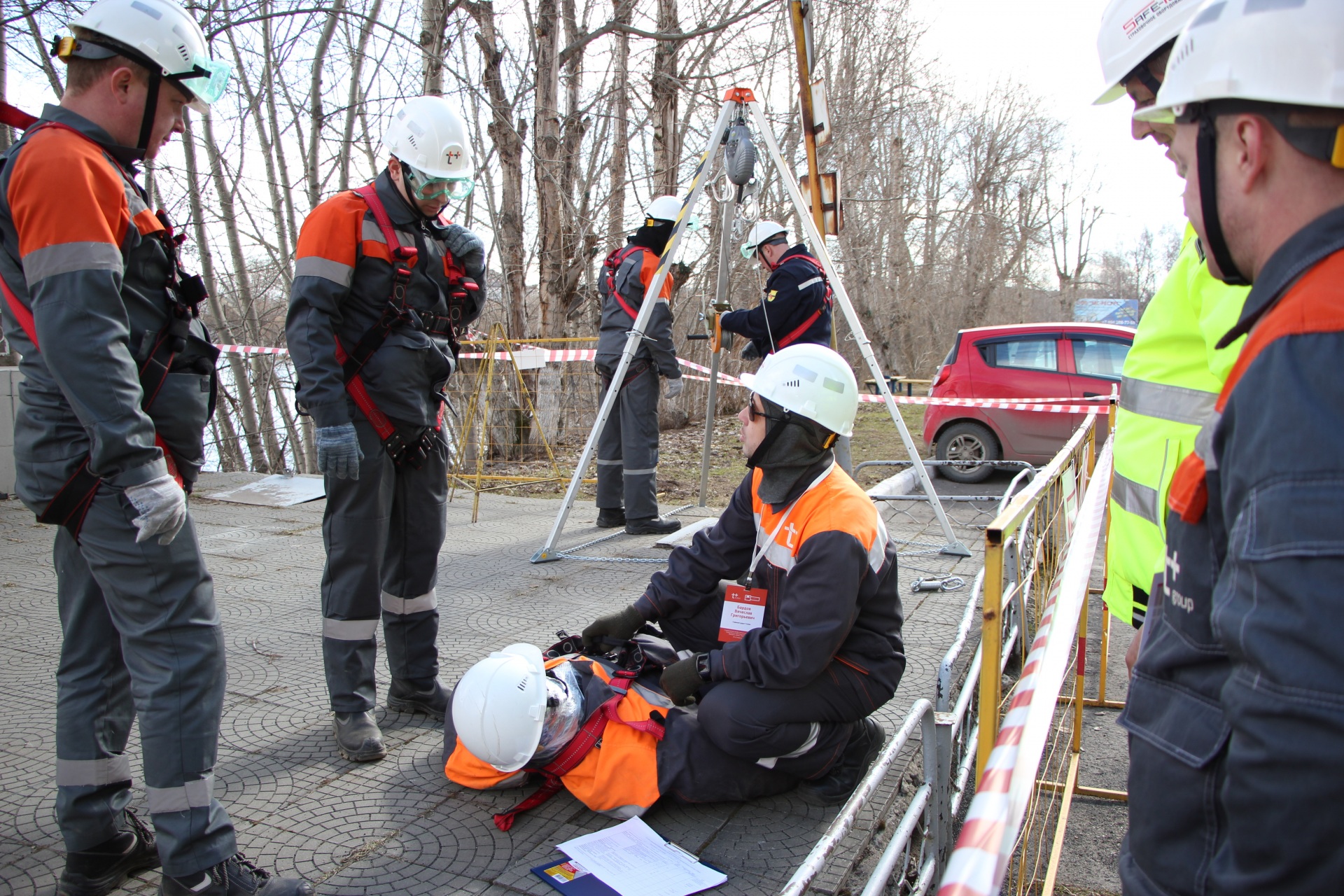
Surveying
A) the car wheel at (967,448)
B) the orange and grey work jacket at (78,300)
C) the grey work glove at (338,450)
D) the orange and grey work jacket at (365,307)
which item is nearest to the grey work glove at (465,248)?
the orange and grey work jacket at (365,307)

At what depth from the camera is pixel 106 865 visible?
2.29 metres

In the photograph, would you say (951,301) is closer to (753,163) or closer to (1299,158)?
(753,163)

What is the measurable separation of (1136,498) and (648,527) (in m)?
4.79

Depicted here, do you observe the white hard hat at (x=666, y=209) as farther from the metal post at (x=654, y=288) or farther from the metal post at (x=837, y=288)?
the metal post at (x=837, y=288)

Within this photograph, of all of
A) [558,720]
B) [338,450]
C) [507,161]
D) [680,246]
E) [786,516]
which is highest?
[507,161]

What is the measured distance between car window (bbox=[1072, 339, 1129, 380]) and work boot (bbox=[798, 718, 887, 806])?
730cm

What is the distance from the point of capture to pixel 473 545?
20.5 ft

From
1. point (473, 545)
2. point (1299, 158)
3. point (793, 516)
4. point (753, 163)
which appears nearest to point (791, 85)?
point (753, 163)

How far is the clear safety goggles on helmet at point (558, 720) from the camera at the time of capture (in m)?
2.64

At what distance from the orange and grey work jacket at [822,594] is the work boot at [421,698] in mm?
1285

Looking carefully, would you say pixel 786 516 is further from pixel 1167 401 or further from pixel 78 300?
pixel 78 300

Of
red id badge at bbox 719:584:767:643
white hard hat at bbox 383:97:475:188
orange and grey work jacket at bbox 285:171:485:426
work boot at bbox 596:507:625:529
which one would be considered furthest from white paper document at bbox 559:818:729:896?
work boot at bbox 596:507:625:529

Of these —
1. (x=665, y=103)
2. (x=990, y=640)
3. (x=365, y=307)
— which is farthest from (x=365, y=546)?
(x=665, y=103)

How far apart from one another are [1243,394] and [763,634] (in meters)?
1.88
